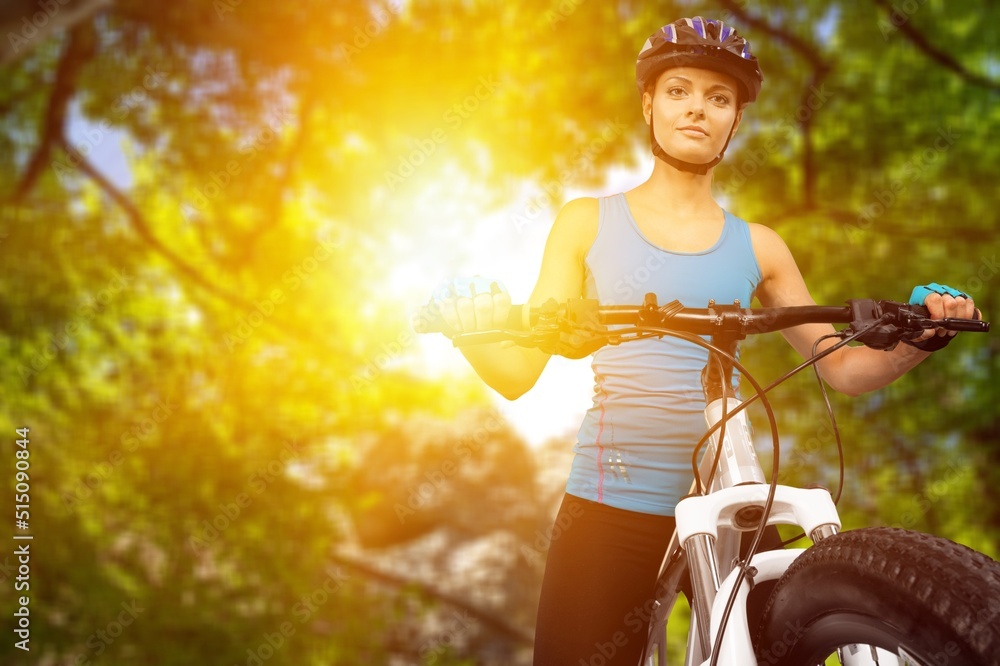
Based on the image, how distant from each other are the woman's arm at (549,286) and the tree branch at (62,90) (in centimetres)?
387

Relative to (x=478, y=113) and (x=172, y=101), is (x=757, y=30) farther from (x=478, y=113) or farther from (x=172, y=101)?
(x=172, y=101)

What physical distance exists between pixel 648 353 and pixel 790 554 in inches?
19.6

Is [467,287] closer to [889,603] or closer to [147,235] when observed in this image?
[889,603]

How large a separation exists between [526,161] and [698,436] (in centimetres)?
318

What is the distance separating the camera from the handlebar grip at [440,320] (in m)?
1.18

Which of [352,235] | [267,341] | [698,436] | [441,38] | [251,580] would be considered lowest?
[698,436]

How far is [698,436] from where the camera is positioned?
5.11 ft

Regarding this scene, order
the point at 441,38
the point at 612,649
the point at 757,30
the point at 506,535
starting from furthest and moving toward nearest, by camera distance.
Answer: the point at 506,535 → the point at 441,38 → the point at 757,30 → the point at 612,649

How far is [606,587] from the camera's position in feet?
5.00

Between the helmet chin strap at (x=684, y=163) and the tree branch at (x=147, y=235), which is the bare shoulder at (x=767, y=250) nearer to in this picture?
the helmet chin strap at (x=684, y=163)

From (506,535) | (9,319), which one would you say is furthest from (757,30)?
(9,319)

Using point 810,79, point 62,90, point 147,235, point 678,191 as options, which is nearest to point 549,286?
point 678,191

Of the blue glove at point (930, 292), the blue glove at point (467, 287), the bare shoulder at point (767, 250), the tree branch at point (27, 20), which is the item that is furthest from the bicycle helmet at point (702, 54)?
the tree branch at point (27, 20)

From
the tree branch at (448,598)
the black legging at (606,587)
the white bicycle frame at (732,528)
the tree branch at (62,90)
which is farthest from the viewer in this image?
the tree branch at (448,598)
